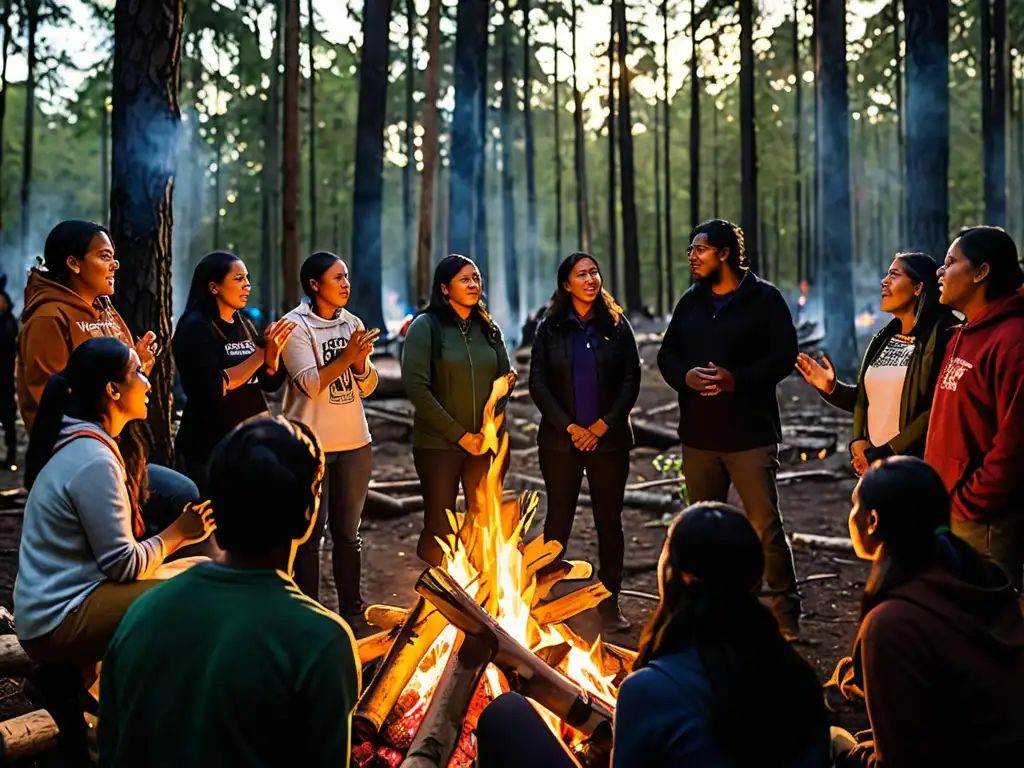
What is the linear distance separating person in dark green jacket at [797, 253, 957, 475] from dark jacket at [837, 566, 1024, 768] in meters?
2.81

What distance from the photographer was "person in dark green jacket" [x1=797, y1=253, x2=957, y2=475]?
5484 mm

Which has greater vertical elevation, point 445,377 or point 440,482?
point 445,377

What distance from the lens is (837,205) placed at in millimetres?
20594

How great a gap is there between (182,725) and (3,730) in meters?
2.28

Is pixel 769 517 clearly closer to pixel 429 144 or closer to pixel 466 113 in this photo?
pixel 429 144

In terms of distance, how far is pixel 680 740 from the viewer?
2.47 metres

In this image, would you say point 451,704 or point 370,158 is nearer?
point 451,704

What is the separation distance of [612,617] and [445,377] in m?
2.05

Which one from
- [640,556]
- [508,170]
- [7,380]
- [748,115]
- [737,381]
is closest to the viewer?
[737,381]

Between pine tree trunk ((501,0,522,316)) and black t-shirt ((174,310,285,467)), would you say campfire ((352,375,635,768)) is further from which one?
pine tree trunk ((501,0,522,316))

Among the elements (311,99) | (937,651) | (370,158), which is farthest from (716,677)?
(311,99)

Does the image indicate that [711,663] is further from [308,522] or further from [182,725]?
[182,725]

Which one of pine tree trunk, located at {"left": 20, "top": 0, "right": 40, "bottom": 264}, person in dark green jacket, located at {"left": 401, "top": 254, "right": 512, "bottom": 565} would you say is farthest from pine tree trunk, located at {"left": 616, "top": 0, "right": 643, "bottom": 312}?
person in dark green jacket, located at {"left": 401, "top": 254, "right": 512, "bottom": 565}

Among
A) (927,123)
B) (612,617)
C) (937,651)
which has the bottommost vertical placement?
(612,617)
